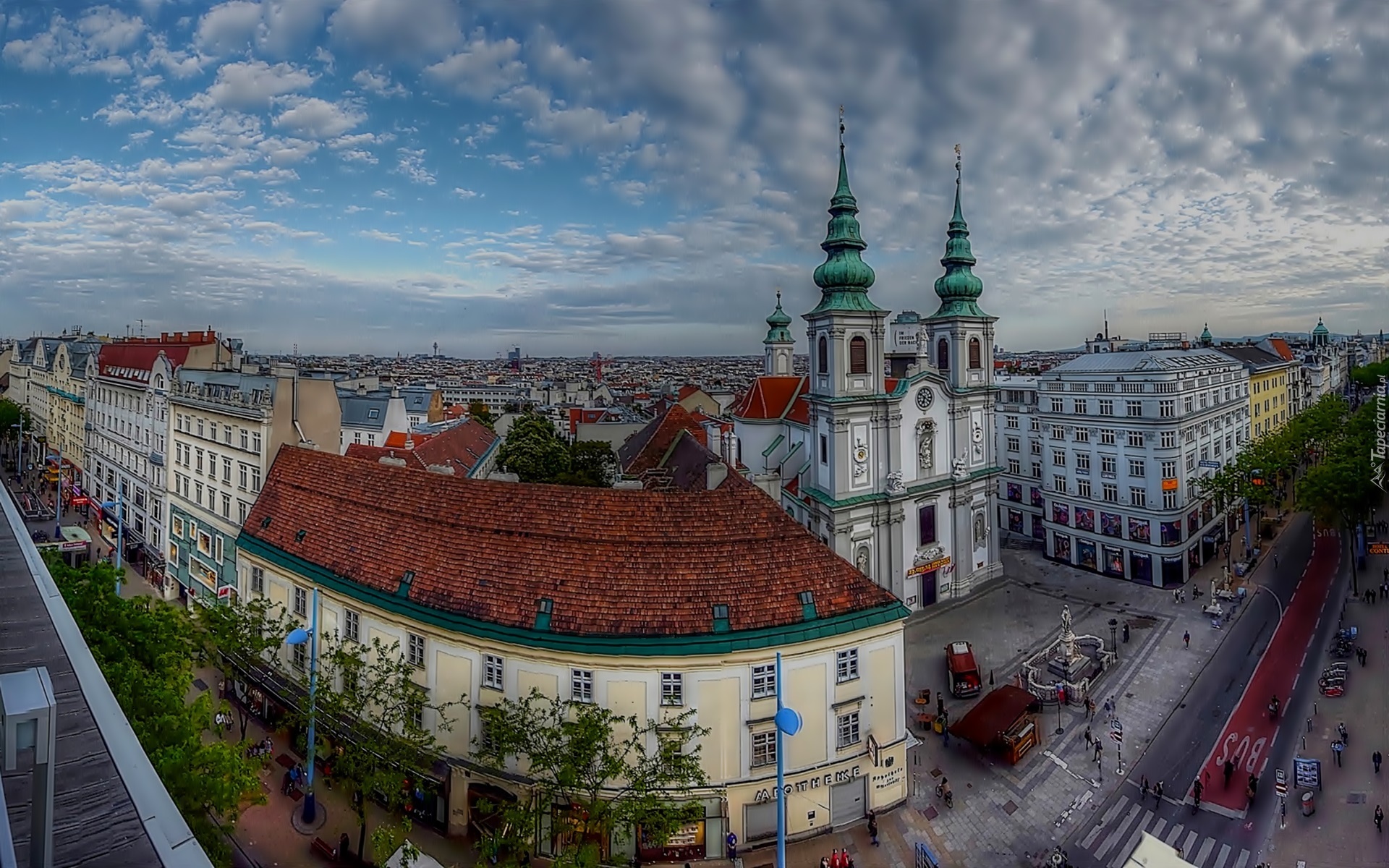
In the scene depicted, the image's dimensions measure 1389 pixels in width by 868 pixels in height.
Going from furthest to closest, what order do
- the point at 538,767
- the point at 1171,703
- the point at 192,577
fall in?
the point at 192,577
the point at 1171,703
the point at 538,767

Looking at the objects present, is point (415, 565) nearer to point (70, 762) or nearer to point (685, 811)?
point (685, 811)

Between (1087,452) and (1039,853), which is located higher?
(1087,452)

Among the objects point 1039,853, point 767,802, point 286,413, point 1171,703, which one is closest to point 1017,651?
point 1171,703

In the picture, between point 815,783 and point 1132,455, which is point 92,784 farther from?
point 1132,455

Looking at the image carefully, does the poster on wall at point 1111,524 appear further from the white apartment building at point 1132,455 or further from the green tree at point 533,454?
the green tree at point 533,454

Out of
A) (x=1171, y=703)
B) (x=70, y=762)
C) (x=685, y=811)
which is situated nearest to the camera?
(x=70, y=762)

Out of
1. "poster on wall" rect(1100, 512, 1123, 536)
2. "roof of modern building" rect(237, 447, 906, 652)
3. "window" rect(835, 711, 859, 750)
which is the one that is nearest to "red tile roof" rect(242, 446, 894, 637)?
"roof of modern building" rect(237, 447, 906, 652)
